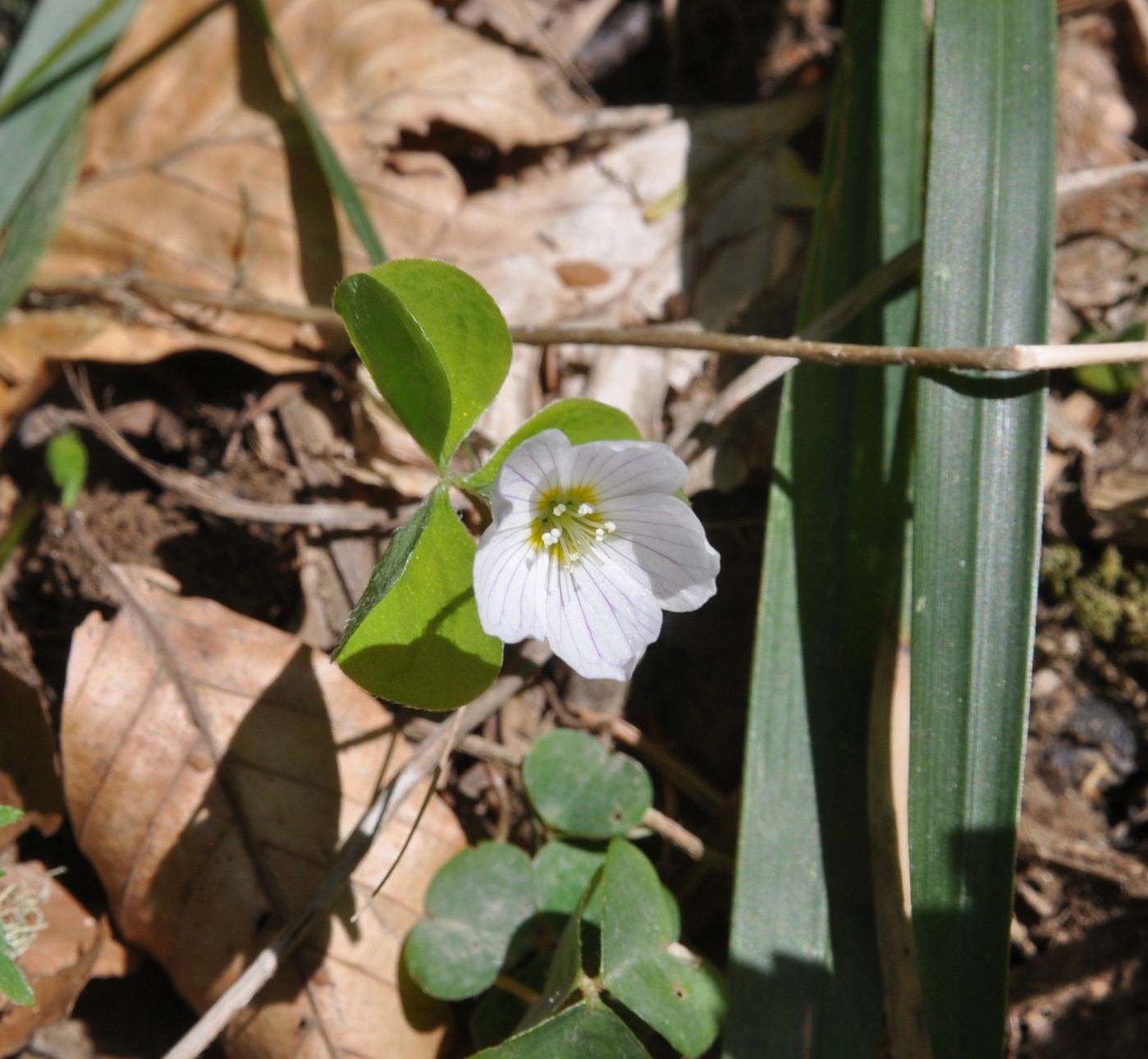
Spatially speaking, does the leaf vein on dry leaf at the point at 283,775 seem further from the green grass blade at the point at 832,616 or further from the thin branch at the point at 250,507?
the green grass blade at the point at 832,616

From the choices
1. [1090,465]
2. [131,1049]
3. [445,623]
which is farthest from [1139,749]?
[131,1049]

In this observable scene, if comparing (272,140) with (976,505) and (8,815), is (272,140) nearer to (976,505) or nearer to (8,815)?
(8,815)

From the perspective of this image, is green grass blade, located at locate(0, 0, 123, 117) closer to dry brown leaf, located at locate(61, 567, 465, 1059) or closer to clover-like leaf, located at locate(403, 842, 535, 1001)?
dry brown leaf, located at locate(61, 567, 465, 1059)

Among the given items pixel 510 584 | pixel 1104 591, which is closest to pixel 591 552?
pixel 510 584

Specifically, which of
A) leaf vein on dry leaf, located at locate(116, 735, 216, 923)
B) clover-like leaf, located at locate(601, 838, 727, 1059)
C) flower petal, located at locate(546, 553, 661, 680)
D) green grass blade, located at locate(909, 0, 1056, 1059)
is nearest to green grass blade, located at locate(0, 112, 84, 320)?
leaf vein on dry leaf, located at locate(116, 735, 216, 923)

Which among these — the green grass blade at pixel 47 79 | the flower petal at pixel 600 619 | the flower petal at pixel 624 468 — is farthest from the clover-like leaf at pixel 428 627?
the green grass blade at pixel 47 79

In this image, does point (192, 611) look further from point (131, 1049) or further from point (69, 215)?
point (69, 215)
